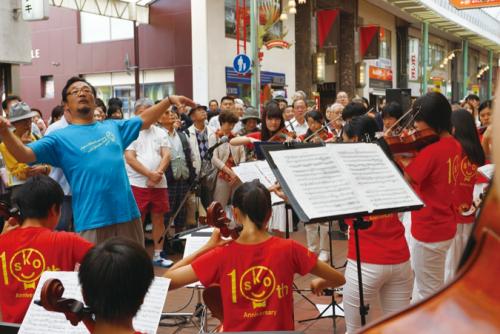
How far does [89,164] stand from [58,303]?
1.88m

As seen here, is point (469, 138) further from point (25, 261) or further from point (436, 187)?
point (25, 261)

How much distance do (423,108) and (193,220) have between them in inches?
167

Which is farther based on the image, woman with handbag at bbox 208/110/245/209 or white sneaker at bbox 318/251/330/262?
woman with handbag at bbox 208/110/245/209

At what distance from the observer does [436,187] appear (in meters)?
3.36

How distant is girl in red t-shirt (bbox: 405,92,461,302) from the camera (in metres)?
3.30

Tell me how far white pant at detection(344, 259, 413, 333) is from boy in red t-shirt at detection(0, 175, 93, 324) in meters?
1.58

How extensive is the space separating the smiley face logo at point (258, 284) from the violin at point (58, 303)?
90 cm

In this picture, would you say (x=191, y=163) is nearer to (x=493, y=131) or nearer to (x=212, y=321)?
(x=212, y=321)

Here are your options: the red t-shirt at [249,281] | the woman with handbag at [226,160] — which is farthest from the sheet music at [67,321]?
the woman with handbag at [226,160]

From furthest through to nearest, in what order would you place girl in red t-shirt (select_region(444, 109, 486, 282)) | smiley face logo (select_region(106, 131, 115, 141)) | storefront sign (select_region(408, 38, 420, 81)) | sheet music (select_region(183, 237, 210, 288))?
1. storefront sign (select_region(408, 38, 420, 81))
2. girl in red t-shirt (select_region(444, 109, 486, 282))
3. smiley face logo (select_region(106, 131, 115, 141))
4. sheet music (select_region(183, 237, 210, 288))

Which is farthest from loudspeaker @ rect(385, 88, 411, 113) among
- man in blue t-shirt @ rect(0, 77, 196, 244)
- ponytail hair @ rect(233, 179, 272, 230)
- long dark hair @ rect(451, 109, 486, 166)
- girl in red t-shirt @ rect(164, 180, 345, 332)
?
girl in red t-shirt @ rect(164, 180, 345, 332)

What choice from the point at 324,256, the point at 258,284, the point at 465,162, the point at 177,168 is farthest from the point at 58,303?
the point at 177,168

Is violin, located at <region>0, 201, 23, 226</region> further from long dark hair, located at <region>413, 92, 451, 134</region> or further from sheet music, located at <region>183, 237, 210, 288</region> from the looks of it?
long dark hair, located at <region>413, 92, 451, 134</region>

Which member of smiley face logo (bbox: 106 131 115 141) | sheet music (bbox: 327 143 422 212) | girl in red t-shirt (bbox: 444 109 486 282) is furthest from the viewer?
girl in red t-shirt (bbox: 444 109 486 282)
